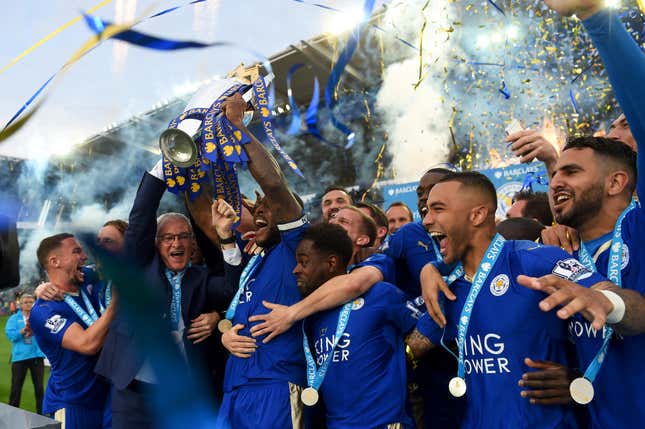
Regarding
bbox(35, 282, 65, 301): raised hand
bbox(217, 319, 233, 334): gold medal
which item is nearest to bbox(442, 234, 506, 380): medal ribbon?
bbox(217, 319, 233, 334): gold medal

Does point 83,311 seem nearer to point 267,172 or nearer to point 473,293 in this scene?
point 267,172

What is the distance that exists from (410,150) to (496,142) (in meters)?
2.98

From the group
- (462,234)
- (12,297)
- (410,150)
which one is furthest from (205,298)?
(12,297)

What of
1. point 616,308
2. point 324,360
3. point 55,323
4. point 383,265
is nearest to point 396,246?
point 383,265

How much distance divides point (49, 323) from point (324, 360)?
1957 mm

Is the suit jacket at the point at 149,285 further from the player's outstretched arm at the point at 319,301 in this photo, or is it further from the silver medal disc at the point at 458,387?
the silver medal disc at the point at 458,387

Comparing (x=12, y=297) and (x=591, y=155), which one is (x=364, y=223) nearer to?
(x=591, y=155)

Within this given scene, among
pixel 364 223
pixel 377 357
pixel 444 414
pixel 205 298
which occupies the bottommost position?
pixel 444 414

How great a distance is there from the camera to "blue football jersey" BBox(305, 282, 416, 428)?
2.45 meters

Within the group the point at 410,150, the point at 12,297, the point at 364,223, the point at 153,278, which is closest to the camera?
the point at 153,278

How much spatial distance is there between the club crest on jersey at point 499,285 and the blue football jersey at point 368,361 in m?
0.61

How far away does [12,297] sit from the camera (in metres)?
20.9

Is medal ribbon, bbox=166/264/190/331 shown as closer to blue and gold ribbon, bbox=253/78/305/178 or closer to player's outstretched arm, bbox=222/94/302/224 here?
player's outstretched arm, bbox=222/94/302/224

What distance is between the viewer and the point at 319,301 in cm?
257
